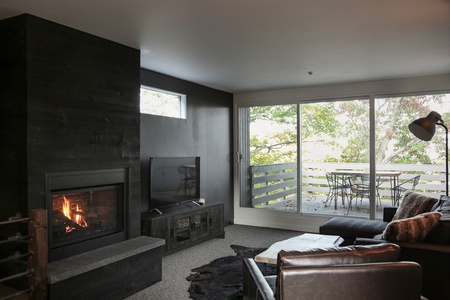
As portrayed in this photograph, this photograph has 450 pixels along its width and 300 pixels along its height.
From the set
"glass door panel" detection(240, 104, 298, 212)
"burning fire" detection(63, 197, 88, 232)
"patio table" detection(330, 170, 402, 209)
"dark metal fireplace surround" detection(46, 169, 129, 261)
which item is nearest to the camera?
"dark metal fireplace surround" detection(46, 169, 129, 261)

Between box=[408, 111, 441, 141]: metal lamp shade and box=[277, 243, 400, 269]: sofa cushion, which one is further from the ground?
box=[408, 111, 441, 141]: metal lamp shade

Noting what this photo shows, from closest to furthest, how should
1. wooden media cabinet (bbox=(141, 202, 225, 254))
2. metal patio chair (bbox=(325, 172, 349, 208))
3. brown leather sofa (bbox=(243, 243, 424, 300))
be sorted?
brown leather sofa (bbox=(243, 243, 424, 300)) < wooden media cabinet (bbox=(141, 202, 225, 254)) < metal patio chair (bbox=(325, 172, 349, 208))

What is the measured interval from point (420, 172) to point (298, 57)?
2.73 m

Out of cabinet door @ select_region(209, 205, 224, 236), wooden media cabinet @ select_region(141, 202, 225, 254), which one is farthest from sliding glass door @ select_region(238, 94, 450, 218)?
wooden media cabinet @ select_region(141, 202, 225, 254)

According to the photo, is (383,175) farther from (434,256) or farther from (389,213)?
(434,256)

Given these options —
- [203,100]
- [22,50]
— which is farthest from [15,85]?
[203,100]

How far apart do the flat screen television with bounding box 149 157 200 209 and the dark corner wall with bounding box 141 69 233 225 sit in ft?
0.44

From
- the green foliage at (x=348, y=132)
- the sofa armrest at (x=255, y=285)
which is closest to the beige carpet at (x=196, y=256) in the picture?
the sofa armrest at (x=255, y=285)

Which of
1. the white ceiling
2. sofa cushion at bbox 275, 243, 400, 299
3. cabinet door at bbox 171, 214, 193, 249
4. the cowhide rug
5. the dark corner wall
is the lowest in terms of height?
the cowhide rug

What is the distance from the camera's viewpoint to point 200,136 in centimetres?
579

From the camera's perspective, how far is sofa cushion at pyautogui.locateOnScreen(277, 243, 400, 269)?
1.73m

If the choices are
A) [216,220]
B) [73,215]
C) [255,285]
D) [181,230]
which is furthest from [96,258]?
[216,220]

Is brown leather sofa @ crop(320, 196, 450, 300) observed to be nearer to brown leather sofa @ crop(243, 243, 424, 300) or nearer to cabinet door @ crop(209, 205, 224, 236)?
brown leather sofa @ crop(243, 243, 424, 300)

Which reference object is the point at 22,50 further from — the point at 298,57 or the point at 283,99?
the point at 283,99
